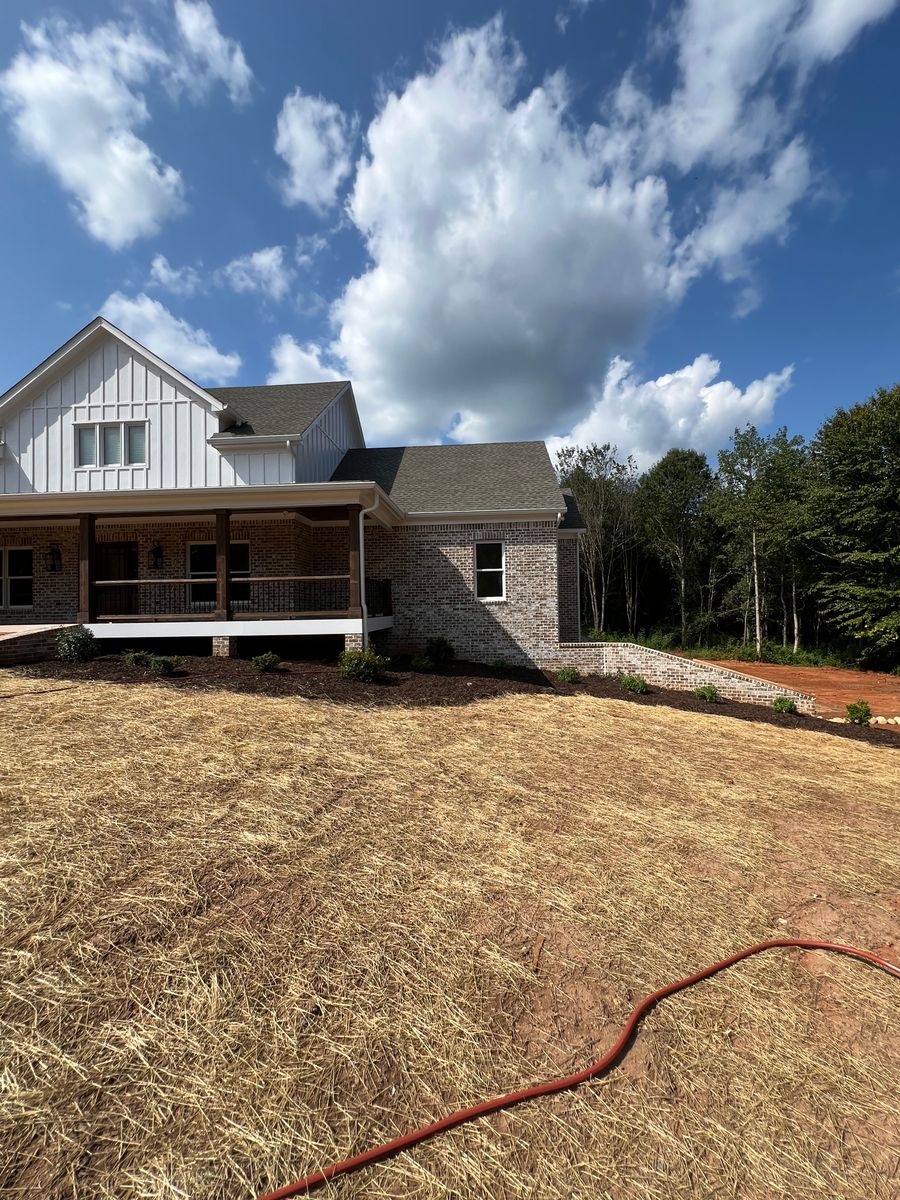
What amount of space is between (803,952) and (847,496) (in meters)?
21.5

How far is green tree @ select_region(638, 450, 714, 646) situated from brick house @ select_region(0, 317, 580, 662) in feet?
52.9

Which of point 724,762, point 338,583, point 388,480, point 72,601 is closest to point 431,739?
point 724,762

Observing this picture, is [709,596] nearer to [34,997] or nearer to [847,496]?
[847,496]

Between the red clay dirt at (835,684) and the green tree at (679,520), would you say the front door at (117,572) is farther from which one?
the green tree at (679,520)

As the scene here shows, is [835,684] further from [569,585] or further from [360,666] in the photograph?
[360,666]

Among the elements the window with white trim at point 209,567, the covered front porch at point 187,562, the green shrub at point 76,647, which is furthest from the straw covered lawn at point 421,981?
the window with white trim at point 209,567

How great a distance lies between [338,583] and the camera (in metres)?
14.1

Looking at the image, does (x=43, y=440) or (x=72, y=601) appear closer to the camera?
(x=43, y=440)

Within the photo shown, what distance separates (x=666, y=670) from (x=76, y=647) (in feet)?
39.9

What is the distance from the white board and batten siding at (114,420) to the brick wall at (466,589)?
344 cm

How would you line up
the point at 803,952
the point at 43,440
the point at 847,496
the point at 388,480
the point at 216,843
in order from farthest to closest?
the point at 847,496 < the point at 388,480 < the point at 43,440 < the point at 216,843 < the point at 803,952

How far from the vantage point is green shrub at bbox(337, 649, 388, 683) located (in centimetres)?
988

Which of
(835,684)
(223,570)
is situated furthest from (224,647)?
(835,684)

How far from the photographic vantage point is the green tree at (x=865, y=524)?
61.4ft
